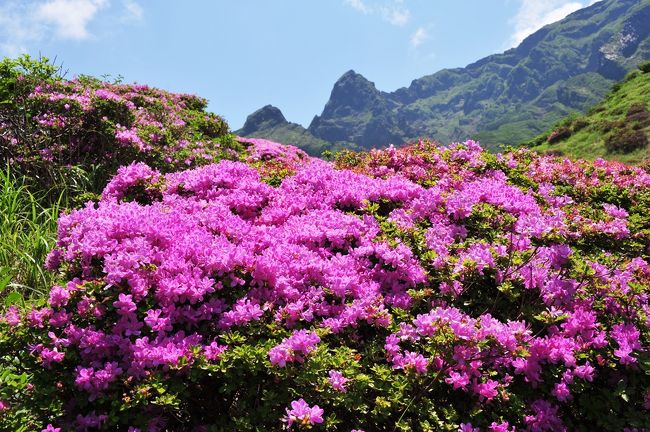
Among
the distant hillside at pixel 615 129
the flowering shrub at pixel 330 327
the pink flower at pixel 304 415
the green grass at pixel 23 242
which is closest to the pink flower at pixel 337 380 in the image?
the flowering shrub at pixel 330 327

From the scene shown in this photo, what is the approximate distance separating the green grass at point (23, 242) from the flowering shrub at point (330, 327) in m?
1.87

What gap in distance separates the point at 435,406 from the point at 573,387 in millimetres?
1304

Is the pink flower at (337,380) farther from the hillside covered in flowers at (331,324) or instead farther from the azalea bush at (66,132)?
the azalea bush at (66,132)

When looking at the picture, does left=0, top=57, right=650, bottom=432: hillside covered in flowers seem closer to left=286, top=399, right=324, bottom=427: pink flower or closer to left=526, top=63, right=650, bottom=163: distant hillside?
left=286, top=399, right=324, bottom=427: pink flower

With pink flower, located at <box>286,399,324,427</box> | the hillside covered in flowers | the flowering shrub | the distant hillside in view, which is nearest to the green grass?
the hillside covered in flowers

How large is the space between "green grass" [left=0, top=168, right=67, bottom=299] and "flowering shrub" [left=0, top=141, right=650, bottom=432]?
1.87 meters

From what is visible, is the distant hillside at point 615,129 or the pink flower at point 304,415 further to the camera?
the distant hillside at point 615,129

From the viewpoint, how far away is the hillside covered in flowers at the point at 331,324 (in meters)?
3.26

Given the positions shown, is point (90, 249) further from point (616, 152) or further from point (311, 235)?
point (616, 152)

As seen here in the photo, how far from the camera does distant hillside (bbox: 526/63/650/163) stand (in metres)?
37.0

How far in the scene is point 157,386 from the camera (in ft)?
10.1

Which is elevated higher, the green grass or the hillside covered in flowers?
the green grass

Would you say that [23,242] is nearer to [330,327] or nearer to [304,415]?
[330,327]

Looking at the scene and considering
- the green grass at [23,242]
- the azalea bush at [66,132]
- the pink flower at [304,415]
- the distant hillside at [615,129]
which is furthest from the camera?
the distant hillside at [615,129]
